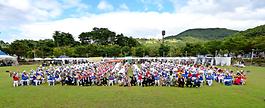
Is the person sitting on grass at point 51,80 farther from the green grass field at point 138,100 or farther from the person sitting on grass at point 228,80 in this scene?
the person sitting on grass at point 228,80

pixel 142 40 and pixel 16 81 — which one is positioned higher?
pixel 142 40

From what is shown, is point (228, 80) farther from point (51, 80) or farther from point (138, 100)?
point (51, 80)

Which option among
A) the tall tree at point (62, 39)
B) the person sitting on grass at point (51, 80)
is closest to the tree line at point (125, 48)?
the tall tree at point (62, 39)

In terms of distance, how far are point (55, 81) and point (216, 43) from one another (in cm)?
6510

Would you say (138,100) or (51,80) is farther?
(51,80)

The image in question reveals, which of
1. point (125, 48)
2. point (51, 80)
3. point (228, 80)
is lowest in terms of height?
point (228, 80)

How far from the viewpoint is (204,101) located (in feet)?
46.6

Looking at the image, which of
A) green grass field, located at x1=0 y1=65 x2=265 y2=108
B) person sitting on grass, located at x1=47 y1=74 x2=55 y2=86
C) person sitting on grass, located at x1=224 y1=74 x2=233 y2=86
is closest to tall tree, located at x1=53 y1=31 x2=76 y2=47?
person sitting on grass, located at x1=47 y1=74 x2=55 y2=86

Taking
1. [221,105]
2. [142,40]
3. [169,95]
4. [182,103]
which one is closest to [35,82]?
[169,95]

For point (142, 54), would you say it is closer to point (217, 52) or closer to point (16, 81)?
point (217, 52)

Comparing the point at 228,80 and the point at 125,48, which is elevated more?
the point at 125,48

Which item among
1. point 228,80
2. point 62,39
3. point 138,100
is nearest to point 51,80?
point 138,100

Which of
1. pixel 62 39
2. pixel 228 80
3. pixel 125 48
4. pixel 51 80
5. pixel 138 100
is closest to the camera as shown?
pixel 138 100

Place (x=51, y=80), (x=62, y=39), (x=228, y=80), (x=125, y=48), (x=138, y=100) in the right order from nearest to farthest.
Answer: (x=138, y=100)
(x=228, y=80)
(x=51, y=80)
(x=125, y=48)
(x=62, y=39)
